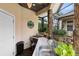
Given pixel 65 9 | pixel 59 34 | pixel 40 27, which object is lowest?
pixel 59 34

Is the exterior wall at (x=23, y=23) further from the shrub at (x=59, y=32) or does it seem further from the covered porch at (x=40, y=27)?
the shrub at (x=59, y=32)

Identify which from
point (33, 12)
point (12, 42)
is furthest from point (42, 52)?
point (33, 12)

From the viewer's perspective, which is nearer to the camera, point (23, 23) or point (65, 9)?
point (65, 9)

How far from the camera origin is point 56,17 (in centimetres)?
223

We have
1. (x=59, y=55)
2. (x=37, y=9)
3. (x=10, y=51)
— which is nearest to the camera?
(x=59, y=55)

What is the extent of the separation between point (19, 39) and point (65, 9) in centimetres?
92

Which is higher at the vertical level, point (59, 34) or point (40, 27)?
point (40, 27)

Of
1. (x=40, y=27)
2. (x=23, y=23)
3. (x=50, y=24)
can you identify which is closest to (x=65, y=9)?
(x=50, y=24)

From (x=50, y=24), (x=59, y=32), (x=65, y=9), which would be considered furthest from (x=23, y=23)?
(x=65, y=9)

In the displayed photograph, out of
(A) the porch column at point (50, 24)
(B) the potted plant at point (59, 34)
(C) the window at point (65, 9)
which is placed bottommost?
(B) the potted plant at point (59, 34)

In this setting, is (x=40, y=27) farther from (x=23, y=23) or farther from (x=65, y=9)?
(x=65, y=9)

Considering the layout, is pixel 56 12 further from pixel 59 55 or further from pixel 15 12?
pixel 59 55

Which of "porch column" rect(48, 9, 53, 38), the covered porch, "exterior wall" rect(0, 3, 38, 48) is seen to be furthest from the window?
"exterior wall" rect(0, 3, 38, 48)

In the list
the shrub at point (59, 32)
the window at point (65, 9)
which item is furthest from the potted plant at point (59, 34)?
the window at point (65, 9)
